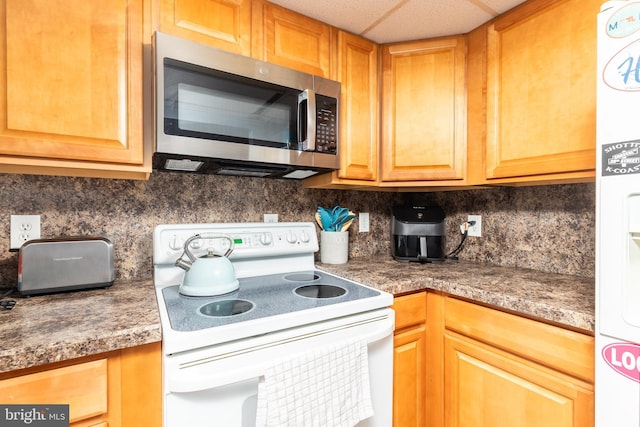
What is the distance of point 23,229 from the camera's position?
115cm

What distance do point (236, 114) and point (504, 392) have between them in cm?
134

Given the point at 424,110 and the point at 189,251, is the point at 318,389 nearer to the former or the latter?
the point at 189,251

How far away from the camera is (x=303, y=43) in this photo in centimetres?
139

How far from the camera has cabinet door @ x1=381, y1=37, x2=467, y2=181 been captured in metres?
1.53

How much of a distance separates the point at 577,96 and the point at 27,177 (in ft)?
6.42

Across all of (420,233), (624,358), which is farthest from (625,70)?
(420,233)

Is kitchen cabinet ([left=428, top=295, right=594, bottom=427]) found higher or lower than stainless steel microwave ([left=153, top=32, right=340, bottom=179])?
lower

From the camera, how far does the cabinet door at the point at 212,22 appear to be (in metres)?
1.12

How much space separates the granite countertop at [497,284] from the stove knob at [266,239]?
0.31m

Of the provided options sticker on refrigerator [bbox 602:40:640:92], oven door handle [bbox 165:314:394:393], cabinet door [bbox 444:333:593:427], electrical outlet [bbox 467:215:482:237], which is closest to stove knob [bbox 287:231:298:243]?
oven door handle [bbox 165:314:394:393]

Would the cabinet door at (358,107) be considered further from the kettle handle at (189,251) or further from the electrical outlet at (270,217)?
the kettle handle at (189,251)

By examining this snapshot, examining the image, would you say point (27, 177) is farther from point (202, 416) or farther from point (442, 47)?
point (442, 47)

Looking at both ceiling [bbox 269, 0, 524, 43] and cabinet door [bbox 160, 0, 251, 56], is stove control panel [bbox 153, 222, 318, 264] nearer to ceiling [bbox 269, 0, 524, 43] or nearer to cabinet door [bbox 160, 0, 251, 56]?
cabinet door [bbox 160, 0, 251, 56]

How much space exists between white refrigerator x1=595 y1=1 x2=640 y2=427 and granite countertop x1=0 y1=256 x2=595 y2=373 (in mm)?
95
